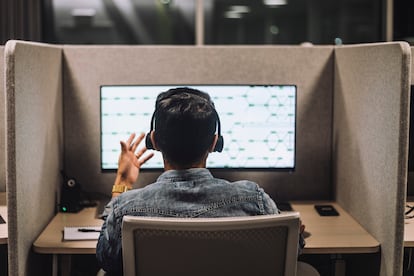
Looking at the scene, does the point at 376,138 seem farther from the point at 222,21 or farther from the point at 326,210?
the point at 222,21

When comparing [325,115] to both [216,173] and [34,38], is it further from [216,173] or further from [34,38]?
[34,38]

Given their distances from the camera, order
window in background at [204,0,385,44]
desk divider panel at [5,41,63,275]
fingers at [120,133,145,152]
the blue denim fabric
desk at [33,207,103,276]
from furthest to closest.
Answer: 1. window in background at [204,0,385,44]
2. fingers at [120,133,145,152]
3. desk at [33,207,103,276]
4. desk divider panel at [5,41,63,275]
5. the blue denim fabric

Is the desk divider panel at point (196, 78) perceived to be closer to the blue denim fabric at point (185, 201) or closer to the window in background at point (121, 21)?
the blue denim fabric at point (185, 201)

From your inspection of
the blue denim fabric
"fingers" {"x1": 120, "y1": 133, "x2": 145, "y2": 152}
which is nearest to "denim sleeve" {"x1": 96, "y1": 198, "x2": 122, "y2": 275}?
the blue denim fabric

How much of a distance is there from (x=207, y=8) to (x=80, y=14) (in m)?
0.96

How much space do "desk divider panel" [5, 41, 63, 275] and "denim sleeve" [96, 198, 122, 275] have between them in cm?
27

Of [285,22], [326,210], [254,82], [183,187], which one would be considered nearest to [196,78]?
[254,82]

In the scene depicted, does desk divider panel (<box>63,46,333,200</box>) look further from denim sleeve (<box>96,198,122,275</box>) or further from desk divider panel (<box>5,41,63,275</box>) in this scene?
denim sleeve (<box>96,198,122,275</box>)

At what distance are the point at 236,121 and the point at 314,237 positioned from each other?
0.51 meters

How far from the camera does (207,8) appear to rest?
4.96m

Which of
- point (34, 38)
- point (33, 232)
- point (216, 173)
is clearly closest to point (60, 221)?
point (33, 232)

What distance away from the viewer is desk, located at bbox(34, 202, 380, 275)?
1827 mm

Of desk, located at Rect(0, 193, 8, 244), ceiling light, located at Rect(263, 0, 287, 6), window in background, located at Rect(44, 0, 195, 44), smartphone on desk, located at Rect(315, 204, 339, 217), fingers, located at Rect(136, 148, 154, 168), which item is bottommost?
smartphone on desk, located at Rect(315, 204, 339, 217)

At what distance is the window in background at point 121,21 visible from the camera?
4.93 meters
